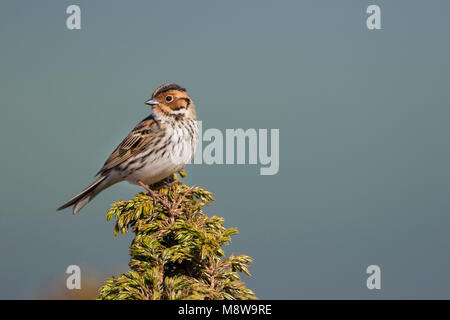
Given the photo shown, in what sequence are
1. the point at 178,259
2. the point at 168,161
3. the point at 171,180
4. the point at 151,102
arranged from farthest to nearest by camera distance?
1. the point at 151,102
2. the point at 171,180
3. the point at 168,161
4. the point at 178,259

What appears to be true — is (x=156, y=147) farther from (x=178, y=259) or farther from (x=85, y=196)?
(x=178, y=259)

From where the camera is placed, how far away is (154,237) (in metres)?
4.83

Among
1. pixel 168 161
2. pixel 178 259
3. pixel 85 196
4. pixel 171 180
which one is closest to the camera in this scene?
pixel 178 259

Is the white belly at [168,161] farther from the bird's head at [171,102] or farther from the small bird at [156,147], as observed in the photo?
the bird's head at [171,102]

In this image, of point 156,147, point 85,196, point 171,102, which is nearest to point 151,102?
point 171,102

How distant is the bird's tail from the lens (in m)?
7.01

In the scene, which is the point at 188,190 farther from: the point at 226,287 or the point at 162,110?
the point at 162,110

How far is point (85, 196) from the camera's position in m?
A: 7.22

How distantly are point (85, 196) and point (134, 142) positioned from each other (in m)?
1.05

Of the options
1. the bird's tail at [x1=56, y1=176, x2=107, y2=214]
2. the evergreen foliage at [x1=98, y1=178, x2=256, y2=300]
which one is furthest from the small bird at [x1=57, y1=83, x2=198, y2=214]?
the evergreen foliage at [x1=98, y1=178, x2=256, y2=300]

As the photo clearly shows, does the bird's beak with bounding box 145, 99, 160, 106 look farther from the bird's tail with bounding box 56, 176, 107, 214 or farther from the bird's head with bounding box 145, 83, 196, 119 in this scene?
the bird's tail with bounding box 56, 176, 107, 214
